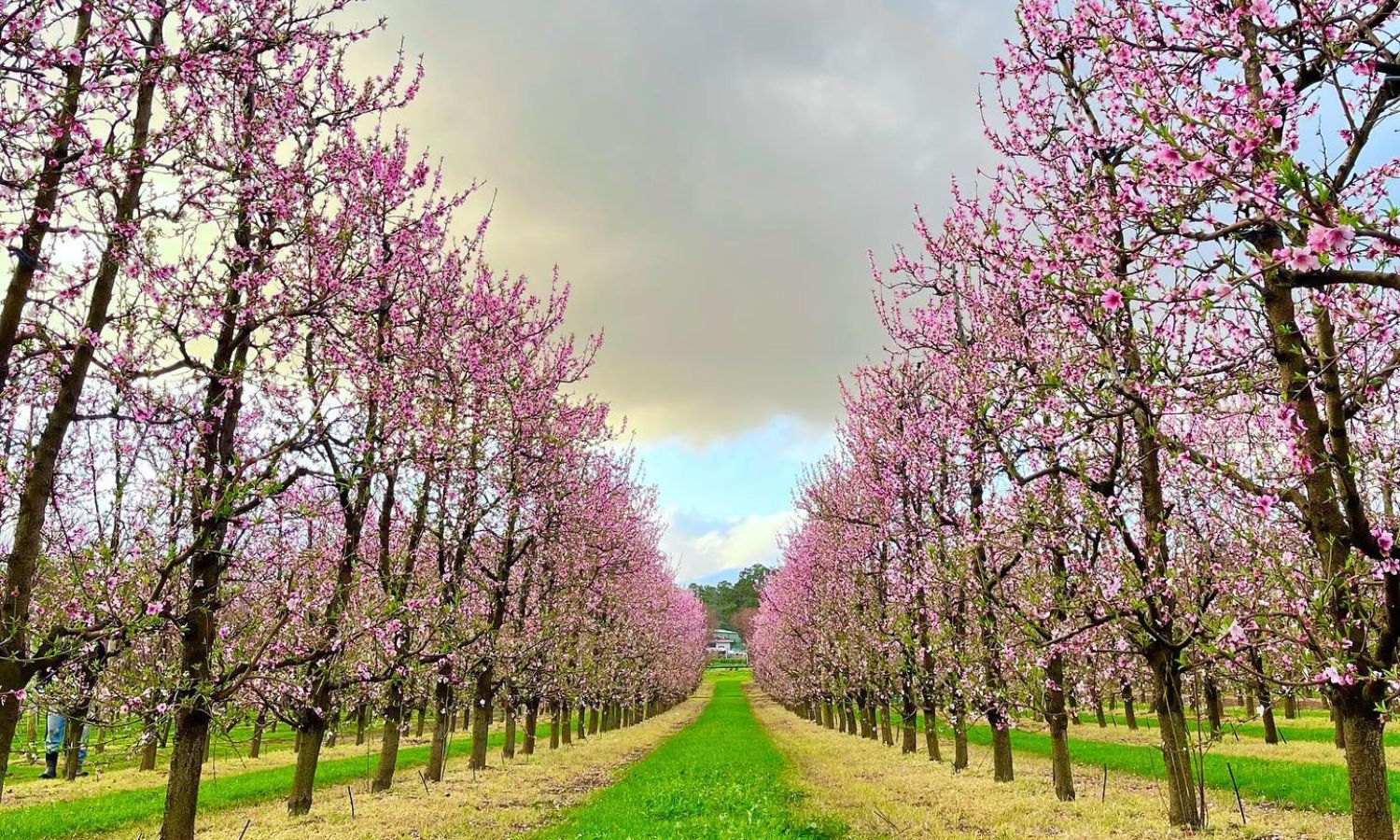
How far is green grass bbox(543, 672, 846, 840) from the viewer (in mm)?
12781

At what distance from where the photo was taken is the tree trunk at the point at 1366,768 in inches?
285

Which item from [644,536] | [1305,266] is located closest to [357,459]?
[1305,266]

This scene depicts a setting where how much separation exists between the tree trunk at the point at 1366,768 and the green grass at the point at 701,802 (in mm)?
7349

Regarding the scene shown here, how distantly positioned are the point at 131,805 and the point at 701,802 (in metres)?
12.8

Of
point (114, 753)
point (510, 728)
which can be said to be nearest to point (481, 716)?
point (510, 728)

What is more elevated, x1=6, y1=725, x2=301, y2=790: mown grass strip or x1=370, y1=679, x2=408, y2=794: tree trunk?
x1=370, y1=679, x2=408, y2=794: tree trunk

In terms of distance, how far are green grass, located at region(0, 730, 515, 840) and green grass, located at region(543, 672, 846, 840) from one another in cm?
680

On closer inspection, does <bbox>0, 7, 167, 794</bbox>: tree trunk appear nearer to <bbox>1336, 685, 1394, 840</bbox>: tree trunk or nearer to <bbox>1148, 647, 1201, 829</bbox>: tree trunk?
<bbox>1336, 685, 1394, 840</bbox>: tree trunk

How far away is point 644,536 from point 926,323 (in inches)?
1096

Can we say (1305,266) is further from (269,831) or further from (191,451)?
(269,831)

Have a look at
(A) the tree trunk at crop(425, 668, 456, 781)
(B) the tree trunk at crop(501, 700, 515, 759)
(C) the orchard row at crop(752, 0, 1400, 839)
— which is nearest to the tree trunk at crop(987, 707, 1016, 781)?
(C) the orchard row at crop(752, 0, 1400, 839)

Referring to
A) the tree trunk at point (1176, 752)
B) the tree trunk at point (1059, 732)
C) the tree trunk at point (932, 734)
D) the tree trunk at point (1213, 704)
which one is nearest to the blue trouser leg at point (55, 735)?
the tree trunk at point (932, 734)

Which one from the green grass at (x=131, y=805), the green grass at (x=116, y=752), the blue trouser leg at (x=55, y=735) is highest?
the blue trouser leg at (x=55, y=735)

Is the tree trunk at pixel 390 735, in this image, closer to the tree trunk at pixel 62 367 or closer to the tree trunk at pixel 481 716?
the tree trunk at pixel 481 716
